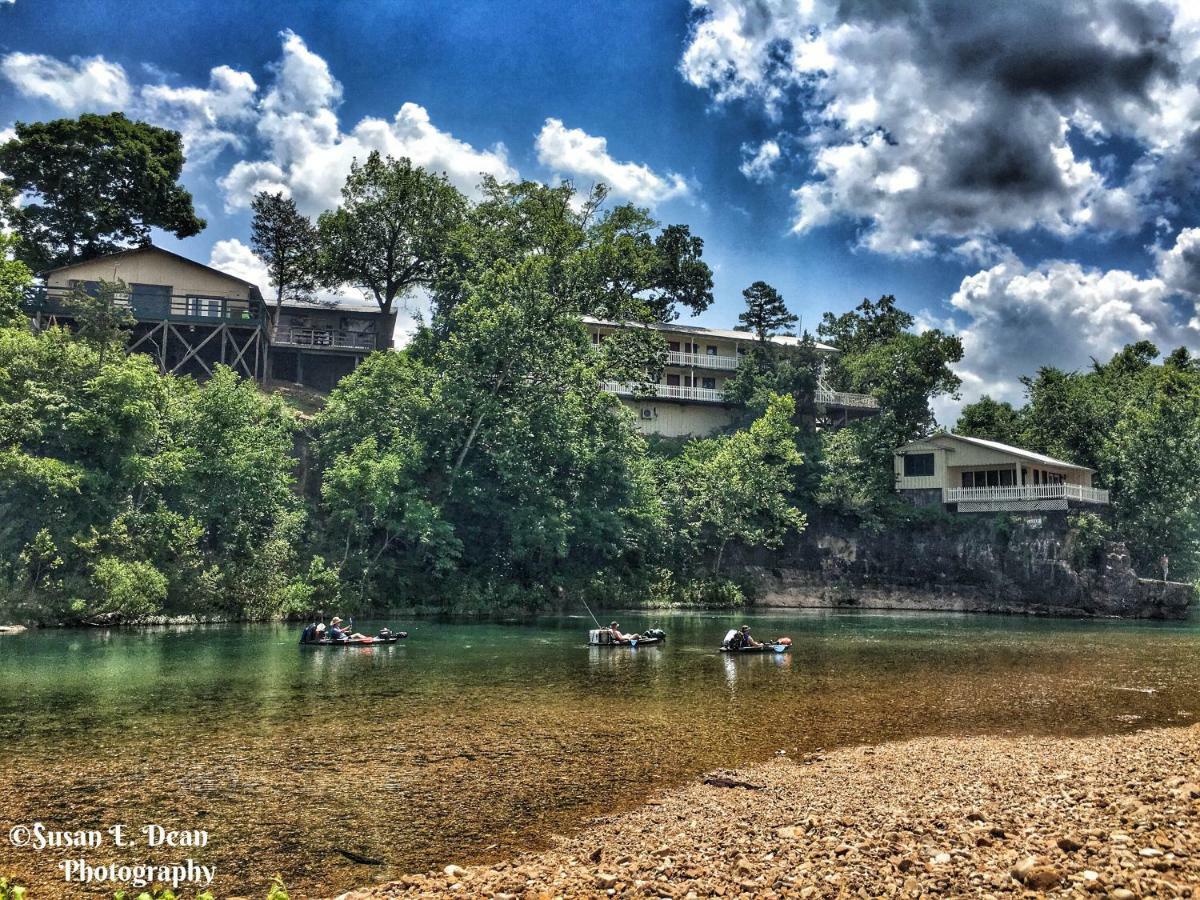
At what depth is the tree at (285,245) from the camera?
54.3 meters

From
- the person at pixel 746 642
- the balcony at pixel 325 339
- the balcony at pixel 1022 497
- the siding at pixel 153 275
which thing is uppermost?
the siding at pixel 153 275

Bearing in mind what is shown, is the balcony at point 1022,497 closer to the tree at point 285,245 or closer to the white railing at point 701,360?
the white railing at point 701,360

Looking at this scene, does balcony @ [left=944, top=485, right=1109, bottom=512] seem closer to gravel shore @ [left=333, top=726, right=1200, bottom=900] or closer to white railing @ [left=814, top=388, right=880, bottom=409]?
white railing @ [left=814, top=388, right=880, bottom=409]

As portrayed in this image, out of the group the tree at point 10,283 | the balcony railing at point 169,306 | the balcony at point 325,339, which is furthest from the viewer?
the balcony at point 325,339

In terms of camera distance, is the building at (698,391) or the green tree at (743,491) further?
the building at (698,391)

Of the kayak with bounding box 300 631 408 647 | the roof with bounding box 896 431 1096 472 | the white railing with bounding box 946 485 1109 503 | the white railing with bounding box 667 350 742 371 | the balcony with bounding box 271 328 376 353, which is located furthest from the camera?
the white railing with bounding box 667 350 742 371

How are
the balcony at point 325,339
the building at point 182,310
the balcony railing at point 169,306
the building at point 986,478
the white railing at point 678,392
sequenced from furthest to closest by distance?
the white railing at point 678,392 → the balcony at point 325,339 → the building at point 986,478 → the building at point 182,310 → the balcony railing at point 169,306

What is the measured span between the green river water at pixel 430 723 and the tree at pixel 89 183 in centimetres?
3373

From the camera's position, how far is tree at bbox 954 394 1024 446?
62438mm

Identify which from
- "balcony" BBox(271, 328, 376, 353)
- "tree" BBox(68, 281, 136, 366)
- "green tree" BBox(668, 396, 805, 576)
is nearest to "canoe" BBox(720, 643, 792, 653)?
"green tree" BBox(668, 396, 805, 576)

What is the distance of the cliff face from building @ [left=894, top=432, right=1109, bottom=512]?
140cm

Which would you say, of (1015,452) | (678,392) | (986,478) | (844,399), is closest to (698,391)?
(678,392)

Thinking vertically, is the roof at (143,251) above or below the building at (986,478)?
above

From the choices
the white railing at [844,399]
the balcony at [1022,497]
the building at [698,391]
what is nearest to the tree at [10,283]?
the building at [698,391]
